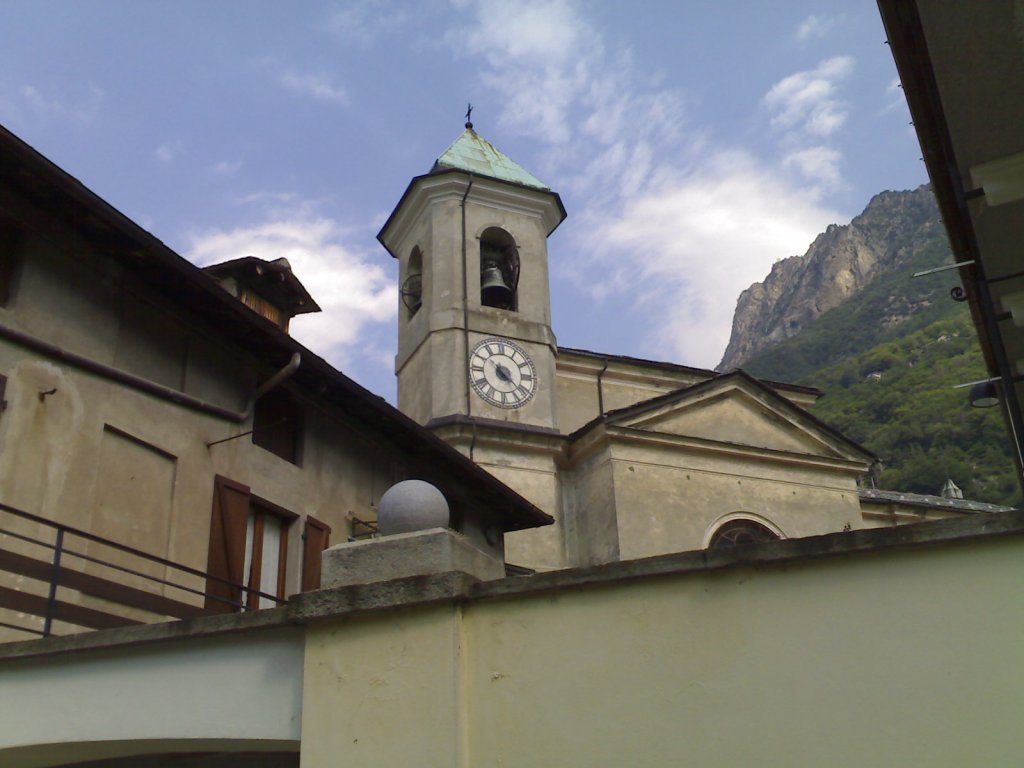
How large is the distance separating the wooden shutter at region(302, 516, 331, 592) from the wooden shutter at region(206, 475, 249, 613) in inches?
45.8

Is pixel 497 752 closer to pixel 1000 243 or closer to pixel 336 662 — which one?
pixel 336 662

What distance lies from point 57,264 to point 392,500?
6.07 m

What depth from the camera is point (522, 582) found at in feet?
18.9

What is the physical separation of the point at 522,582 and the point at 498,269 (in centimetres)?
2020

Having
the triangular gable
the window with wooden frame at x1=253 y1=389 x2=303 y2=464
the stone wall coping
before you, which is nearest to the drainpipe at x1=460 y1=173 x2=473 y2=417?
the triangular gable

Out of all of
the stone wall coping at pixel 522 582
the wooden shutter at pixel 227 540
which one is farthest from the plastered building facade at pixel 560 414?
the stone wall coping at pixel 522 582

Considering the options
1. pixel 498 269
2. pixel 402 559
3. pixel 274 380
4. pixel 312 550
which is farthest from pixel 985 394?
pixel 498 269

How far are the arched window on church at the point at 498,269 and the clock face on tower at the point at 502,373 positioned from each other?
124cm

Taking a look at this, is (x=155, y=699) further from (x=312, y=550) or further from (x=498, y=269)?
(x=498, y=269)

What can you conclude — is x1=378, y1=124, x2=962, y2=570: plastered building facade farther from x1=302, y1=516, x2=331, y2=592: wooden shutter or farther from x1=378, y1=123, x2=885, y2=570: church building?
x1=302, y1=516, x2=331, y2=592: wooden shutter

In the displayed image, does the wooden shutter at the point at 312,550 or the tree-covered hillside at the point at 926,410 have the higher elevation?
the tree-covered hillside at the point at 926,410

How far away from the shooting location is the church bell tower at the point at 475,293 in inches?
933

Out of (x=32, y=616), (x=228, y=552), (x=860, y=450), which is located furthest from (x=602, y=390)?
(x=32, y=616)

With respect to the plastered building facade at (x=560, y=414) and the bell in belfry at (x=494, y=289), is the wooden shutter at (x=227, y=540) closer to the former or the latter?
the plastered building facade at (x=560, y=414)
